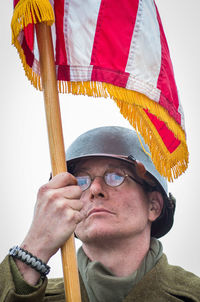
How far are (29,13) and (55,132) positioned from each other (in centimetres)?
67

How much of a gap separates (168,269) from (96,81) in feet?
5.22

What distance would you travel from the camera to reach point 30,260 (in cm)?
223

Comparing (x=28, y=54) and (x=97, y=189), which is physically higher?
(x=28, y=54)

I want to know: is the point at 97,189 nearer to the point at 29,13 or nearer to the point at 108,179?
the point at 108,179

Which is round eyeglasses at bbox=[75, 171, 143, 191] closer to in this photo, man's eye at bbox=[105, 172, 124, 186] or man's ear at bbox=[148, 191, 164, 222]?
man's eye at bbox=[105, 172, 124, 186]

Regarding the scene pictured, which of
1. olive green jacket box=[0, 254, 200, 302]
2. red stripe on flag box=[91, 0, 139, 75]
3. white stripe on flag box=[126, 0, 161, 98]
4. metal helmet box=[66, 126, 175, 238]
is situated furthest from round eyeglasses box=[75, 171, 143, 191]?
red stripe on flag box=[91, 0, 139, 75]

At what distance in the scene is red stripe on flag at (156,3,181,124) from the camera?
114 inches

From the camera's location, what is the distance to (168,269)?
3369mm

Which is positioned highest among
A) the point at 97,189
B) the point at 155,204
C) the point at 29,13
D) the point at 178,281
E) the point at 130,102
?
the point at 29,13

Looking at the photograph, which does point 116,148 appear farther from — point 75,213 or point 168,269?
point 75,213

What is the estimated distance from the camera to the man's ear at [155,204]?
3678 millimetres

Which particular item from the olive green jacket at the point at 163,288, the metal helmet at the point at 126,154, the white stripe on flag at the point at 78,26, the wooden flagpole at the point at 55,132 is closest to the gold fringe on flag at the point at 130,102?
the wooden flagpole at the point at 55,132

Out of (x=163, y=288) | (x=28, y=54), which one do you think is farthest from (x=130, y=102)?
(x=163, y=288)

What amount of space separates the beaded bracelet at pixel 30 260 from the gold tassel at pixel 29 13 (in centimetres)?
120
